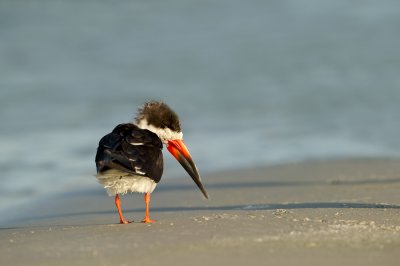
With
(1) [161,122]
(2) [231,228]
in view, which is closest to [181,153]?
(1) [161,122]

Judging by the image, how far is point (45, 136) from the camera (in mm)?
13000

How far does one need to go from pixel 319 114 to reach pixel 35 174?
4.74m

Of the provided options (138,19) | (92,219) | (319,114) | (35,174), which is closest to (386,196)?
(92,219)

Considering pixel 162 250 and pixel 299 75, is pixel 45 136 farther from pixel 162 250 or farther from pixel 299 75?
pixel 162 250

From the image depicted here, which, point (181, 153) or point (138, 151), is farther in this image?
point (181, 153)

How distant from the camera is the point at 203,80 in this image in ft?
54.7

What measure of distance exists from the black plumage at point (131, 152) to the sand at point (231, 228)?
0.38 meters

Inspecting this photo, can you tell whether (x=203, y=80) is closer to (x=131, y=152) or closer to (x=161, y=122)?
(x=161, y=122)

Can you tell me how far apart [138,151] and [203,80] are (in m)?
10.4

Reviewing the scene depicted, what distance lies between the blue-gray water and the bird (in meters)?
3.44

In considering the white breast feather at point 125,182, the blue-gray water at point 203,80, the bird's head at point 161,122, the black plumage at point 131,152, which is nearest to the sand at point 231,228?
the white breast feather at point 125,182

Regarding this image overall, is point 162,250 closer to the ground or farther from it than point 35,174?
closer to the ground

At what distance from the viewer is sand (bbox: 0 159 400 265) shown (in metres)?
5.17

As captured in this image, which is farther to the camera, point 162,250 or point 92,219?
point 92,219
